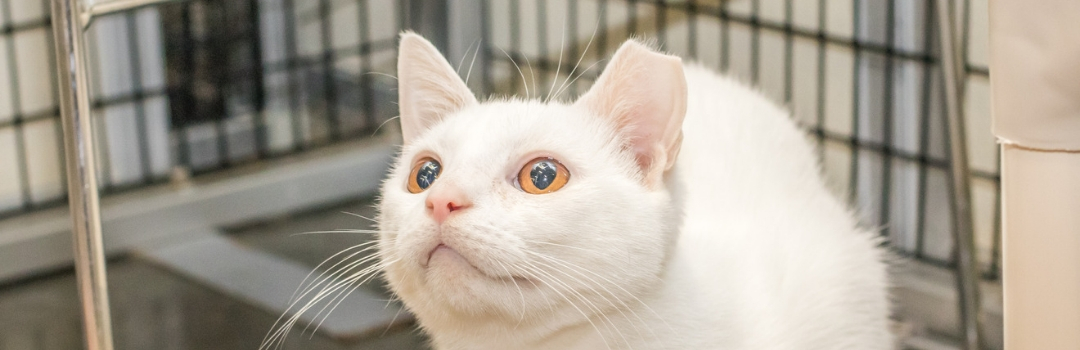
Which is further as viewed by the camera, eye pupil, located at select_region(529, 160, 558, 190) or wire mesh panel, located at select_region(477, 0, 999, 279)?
wire mesh panel, located at select_region(477, 0, 999, 279)

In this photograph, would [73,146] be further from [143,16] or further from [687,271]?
[143,16]

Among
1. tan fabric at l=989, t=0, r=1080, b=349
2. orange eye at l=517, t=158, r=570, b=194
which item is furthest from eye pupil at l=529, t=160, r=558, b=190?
tan fabric at l=989, t=0, r=1080, b=349

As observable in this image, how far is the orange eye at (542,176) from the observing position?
2.57ft

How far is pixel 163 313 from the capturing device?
1.94 metres

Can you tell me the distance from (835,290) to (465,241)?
483mm

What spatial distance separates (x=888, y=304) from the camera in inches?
46.6

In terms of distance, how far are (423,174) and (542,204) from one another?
0.13 metres

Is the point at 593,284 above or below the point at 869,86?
below

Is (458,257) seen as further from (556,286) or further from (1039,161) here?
(1039,161)

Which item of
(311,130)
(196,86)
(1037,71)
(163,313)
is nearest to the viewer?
(1037,71)

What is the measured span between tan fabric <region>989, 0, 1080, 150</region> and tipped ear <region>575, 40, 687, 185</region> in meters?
0.24

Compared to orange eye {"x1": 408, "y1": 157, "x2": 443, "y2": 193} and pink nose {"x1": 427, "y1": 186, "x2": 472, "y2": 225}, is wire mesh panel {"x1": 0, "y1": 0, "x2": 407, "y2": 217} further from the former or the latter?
pink nose {"x1": 427, "y1": 186, "x2": 472, "y2": 225}

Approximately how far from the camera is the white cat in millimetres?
753

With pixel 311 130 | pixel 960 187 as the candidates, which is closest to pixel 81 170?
pixel 960 187
